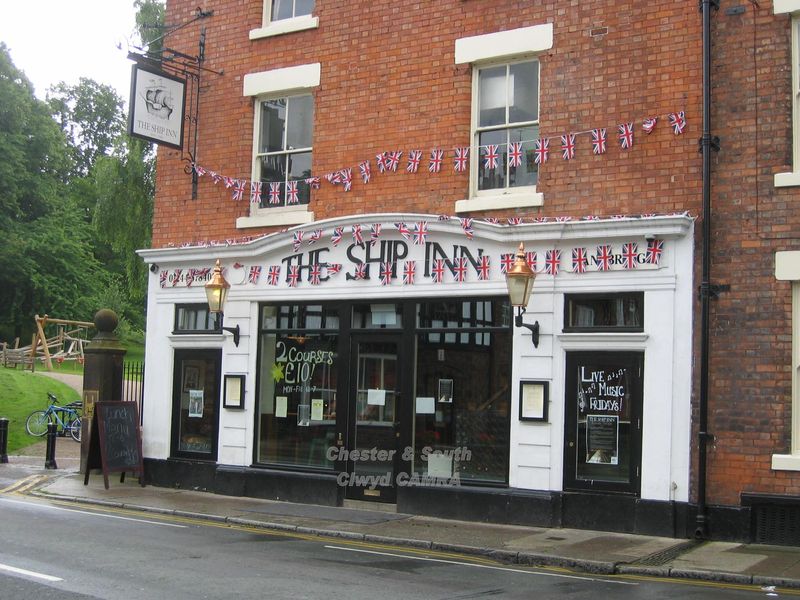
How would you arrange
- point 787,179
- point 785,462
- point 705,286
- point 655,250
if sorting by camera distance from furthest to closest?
1. point 655,250
2. point 705,286
3. point 787,179
4. point 785,462

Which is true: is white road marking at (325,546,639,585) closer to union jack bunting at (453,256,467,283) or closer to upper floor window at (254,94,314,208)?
union jack bunting at (453,256,467,283)

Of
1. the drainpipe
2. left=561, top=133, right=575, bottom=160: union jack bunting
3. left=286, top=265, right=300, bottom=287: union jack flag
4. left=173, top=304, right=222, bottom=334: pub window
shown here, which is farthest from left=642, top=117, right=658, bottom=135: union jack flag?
left=173, top=304, right=222, bottom=334: pub window

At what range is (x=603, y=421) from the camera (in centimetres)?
1258

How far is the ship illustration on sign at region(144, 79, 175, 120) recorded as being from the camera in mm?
15938

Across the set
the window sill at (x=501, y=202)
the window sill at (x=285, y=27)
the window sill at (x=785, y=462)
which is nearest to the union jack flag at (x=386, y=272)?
the window sill at (x=501, y=202)

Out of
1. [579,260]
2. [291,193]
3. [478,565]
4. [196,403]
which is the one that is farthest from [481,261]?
[196,403]

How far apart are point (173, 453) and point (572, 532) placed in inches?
297

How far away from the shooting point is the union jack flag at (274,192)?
15.9 m

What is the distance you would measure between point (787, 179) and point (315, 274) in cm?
707

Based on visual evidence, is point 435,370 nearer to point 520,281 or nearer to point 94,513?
point 520,281

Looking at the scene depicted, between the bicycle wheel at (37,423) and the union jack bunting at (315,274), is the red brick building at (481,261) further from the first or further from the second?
the bicycle wheel at (37,423)

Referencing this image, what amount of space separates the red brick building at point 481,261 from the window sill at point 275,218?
0.08 metres

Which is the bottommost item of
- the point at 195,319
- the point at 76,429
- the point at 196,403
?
the point at 76,429

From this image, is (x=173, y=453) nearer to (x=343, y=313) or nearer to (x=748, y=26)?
(x=343, y=313)
